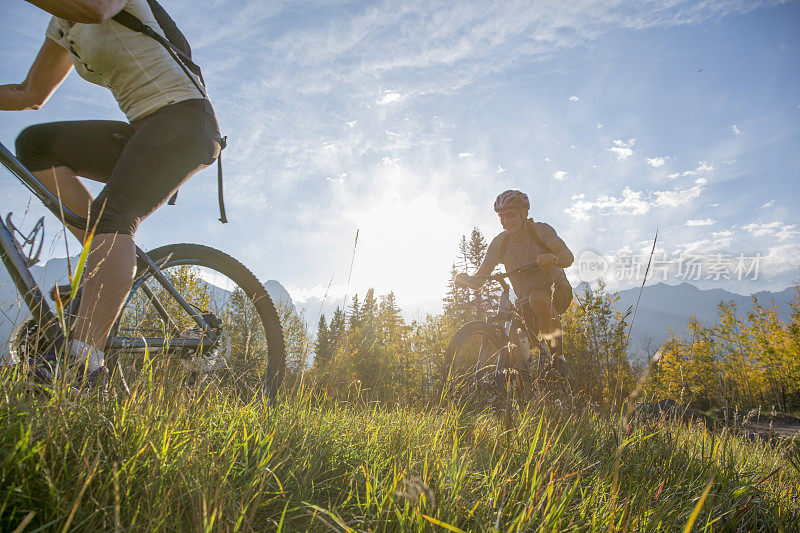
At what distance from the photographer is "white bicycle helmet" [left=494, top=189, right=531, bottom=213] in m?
5.19

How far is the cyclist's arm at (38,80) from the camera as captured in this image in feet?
7.02

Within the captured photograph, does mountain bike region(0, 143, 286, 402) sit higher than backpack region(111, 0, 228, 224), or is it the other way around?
backpack region(111, 0, 228, 224)

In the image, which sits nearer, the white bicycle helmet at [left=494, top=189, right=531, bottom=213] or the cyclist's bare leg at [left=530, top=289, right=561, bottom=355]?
the cyclist's bare leg at [left=530, top=289, right=561, bottom=355]

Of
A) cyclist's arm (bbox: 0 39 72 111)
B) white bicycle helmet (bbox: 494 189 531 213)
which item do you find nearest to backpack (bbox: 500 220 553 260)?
white bicycle helmet (bbox: 494 189 531 213)

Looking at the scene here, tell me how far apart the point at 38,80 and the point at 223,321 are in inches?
69.5

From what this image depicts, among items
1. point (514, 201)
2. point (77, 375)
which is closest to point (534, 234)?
point (514, 201)

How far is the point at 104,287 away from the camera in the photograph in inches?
63.0

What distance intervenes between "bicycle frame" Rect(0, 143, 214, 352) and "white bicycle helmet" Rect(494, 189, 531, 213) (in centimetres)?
407

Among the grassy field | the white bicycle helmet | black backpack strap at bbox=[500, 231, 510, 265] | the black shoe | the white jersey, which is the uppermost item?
the white bicycle helmet

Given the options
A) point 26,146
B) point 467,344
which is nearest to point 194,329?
point 26,146

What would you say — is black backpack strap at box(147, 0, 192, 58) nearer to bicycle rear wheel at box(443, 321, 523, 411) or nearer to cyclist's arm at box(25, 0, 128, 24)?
cyclist's arm at box(25, 0, 128, 24)

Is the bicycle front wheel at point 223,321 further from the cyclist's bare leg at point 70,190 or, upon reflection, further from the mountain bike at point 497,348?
the mountain bike at point 497,348

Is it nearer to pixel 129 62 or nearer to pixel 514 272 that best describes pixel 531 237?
pixel 514 272

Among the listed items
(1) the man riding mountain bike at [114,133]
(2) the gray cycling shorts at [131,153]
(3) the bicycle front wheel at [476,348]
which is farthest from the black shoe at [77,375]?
(3) the bicycle front wheel at [476,348]
